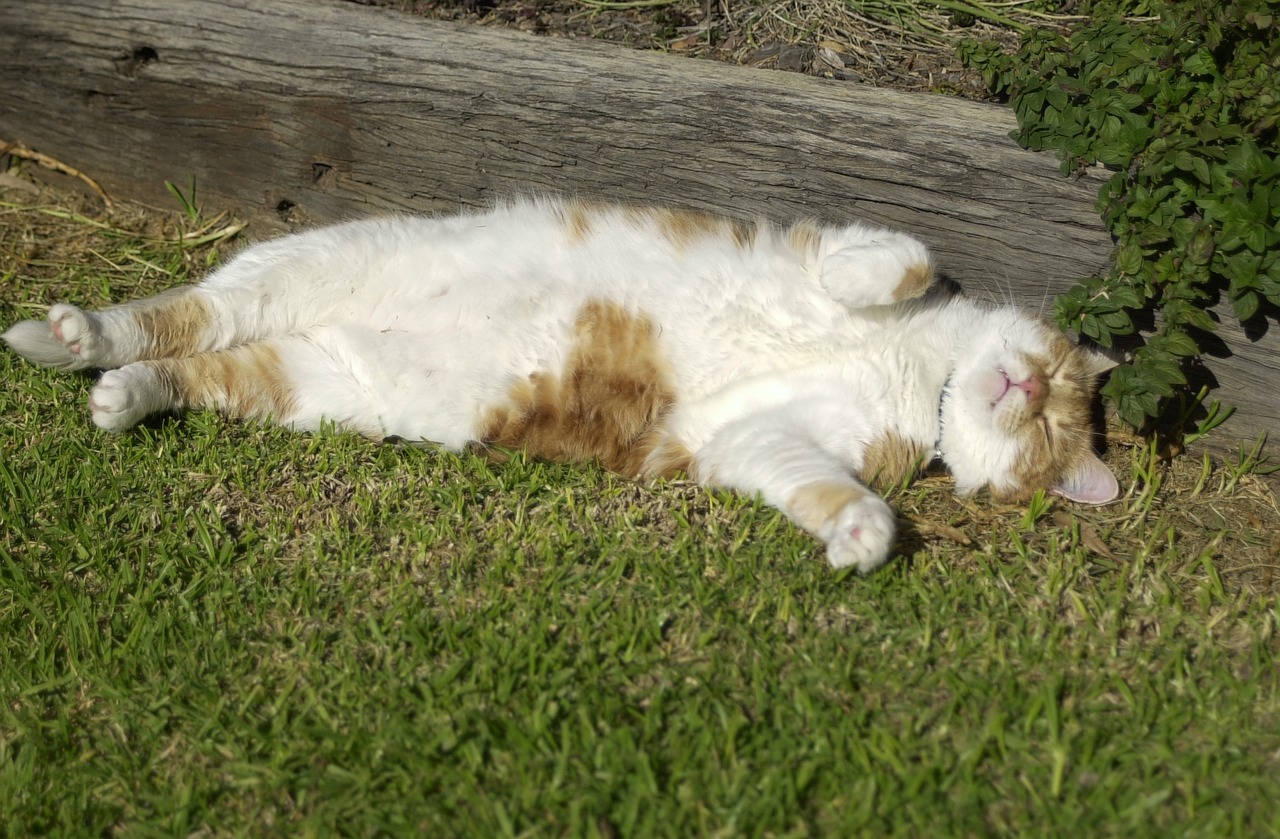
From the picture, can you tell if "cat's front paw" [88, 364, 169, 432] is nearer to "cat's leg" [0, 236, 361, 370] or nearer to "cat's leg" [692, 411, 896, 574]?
"cat's leg" [0, 236, 361, 370]

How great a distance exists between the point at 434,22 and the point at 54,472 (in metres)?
2.21

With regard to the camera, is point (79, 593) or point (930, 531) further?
point (930, 531)

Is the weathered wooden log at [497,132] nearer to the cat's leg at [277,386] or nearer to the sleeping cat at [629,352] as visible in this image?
the sleeping cat at [629,352]

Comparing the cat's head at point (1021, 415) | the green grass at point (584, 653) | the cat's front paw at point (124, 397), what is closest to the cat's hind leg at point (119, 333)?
the cat's front paw at point (124, 397)

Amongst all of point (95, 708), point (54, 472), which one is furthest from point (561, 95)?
point (95, 708)

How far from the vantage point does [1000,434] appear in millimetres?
3213

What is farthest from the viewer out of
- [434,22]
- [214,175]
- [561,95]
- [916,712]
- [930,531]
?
[214,175]

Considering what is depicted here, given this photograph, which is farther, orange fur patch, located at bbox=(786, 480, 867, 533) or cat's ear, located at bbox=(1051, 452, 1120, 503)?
cat's ear, located at bbox=(1051, 452, 1120, 503)

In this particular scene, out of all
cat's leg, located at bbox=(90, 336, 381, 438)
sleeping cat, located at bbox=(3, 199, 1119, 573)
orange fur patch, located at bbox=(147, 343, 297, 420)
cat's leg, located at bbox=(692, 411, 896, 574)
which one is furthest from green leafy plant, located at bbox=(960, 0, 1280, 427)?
orange fur patch, located at bbox=(147, 343, 297, 420)

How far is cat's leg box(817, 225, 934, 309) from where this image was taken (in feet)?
10.1

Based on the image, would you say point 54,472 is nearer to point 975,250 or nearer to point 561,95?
point 561,95

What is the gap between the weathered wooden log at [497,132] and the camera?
3.33 meters

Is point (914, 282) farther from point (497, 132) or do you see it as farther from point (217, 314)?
point (217, 314)

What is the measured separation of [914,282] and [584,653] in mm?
1568
